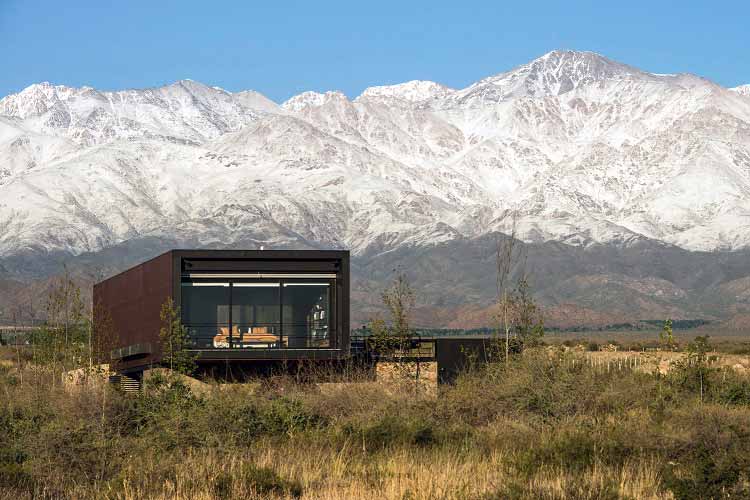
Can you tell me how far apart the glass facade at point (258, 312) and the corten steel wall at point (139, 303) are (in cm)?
121

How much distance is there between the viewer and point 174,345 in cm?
3722

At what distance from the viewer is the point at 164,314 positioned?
3706 cm

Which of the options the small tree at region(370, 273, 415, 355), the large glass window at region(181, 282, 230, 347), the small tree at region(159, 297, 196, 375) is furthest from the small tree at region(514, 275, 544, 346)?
the small tree at region(159, 297, 196, 375)

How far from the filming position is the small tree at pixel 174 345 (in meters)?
36.5

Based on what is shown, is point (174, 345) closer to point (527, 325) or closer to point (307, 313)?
point (307, 313)

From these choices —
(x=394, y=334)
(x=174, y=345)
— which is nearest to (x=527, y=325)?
(x=394, y=334)

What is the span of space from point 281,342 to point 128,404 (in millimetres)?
11113

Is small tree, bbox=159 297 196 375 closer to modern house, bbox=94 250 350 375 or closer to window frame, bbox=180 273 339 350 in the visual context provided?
modern house, bbox=94 250 350 375

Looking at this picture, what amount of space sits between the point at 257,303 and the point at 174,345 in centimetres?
412

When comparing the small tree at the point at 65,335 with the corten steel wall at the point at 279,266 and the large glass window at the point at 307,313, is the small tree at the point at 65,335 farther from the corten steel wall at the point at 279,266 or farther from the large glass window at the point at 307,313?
the large glass window at the point at 307,313

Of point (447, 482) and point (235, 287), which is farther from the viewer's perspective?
point (235, 287)

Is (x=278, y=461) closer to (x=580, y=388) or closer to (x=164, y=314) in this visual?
(x=580, y=388)

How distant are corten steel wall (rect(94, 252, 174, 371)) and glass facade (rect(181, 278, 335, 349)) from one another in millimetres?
1206

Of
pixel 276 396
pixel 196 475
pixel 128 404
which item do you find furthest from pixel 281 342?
pixel 196 475
